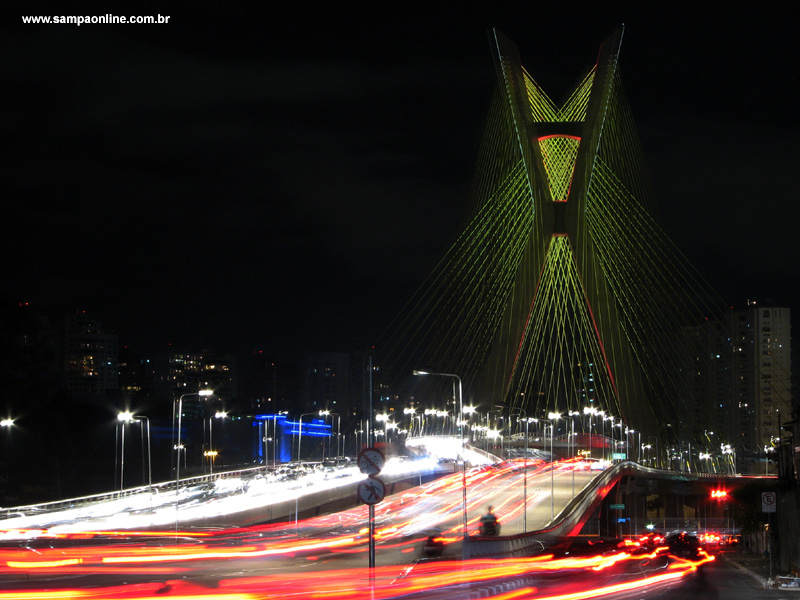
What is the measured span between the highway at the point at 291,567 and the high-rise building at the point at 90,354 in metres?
102

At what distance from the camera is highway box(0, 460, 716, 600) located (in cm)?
1463

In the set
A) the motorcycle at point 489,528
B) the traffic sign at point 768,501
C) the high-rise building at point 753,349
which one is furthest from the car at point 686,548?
the high-rise building at point 753,349

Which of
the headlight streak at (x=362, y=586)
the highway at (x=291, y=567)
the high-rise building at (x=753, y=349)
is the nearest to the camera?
the headlight streak at (x=362, y=586)

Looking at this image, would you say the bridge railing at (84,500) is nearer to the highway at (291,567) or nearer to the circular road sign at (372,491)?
the highway at (291,567)

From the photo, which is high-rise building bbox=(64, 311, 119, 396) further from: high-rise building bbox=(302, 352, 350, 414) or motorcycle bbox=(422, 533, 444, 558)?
motorcycle bbox=(422, 533, 444, 558)

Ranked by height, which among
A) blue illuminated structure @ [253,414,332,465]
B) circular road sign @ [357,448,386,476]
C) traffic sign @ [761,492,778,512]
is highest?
circular road sign @ [357,448,386,476]

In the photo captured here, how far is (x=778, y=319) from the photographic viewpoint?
108 metres

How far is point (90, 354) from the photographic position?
13188cm

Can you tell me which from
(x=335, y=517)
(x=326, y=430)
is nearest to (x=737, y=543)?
(x=335, y=517)

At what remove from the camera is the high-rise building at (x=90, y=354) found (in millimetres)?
128125

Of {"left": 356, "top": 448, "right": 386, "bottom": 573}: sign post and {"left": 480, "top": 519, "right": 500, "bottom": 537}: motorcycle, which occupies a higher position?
{"left": 356, "top": 448, "right": 386, "bottom": 573}: sign post

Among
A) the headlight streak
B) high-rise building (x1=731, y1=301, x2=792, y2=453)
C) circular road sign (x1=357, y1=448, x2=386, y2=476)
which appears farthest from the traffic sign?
high-rise building (x1=731, y1=301, x2=792, y2=453)

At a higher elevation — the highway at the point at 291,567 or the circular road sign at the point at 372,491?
the circular road sign at the point at 372,491

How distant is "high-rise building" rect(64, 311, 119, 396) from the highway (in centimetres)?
10188
